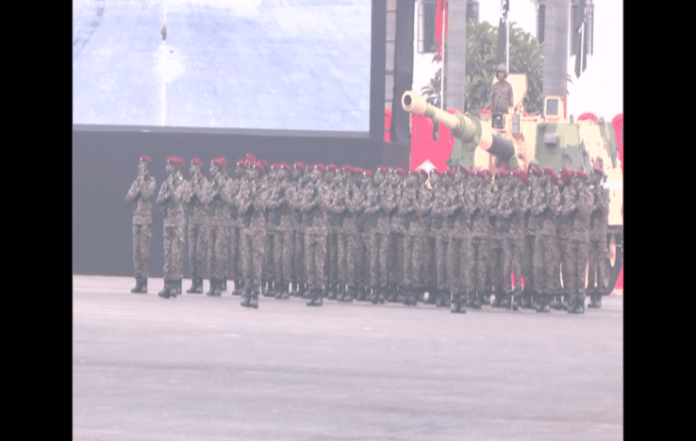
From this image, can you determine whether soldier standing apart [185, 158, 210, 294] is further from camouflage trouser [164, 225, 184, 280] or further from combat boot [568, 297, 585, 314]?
combat boot [568, 297, 585, 314]

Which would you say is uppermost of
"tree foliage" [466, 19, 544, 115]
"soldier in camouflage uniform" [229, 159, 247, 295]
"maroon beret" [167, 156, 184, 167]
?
"tree foliage" [466, 19, 544, 115]

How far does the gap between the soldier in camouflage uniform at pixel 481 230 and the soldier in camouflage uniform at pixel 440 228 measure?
1.19 ft

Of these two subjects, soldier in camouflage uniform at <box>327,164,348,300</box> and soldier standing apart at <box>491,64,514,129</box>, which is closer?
soldier in camouflage uniform at <box>327,164,348,300</box>

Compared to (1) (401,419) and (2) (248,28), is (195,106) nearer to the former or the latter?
(2) (248,28)

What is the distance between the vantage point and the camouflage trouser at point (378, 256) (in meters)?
17.4

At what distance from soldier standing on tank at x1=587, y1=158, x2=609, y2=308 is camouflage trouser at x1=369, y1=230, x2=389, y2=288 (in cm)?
271

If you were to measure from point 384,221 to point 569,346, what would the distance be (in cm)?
433

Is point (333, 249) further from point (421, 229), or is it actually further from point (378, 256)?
point (421, 229)

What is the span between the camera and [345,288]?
58.4ft

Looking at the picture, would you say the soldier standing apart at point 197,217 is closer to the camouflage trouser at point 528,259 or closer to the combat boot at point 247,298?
the combat boot at point 247,298

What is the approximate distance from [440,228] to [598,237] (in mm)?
2129

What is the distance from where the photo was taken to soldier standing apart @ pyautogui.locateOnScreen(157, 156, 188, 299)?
17.9 meters

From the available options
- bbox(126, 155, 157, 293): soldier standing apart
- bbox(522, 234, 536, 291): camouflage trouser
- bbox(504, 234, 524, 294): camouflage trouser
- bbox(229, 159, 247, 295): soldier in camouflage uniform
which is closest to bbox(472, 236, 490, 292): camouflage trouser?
bbox(504, 234, 524, 294): camouflage trouser

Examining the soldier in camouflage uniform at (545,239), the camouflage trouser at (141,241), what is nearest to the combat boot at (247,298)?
the camouflage trouser at (141,241)
